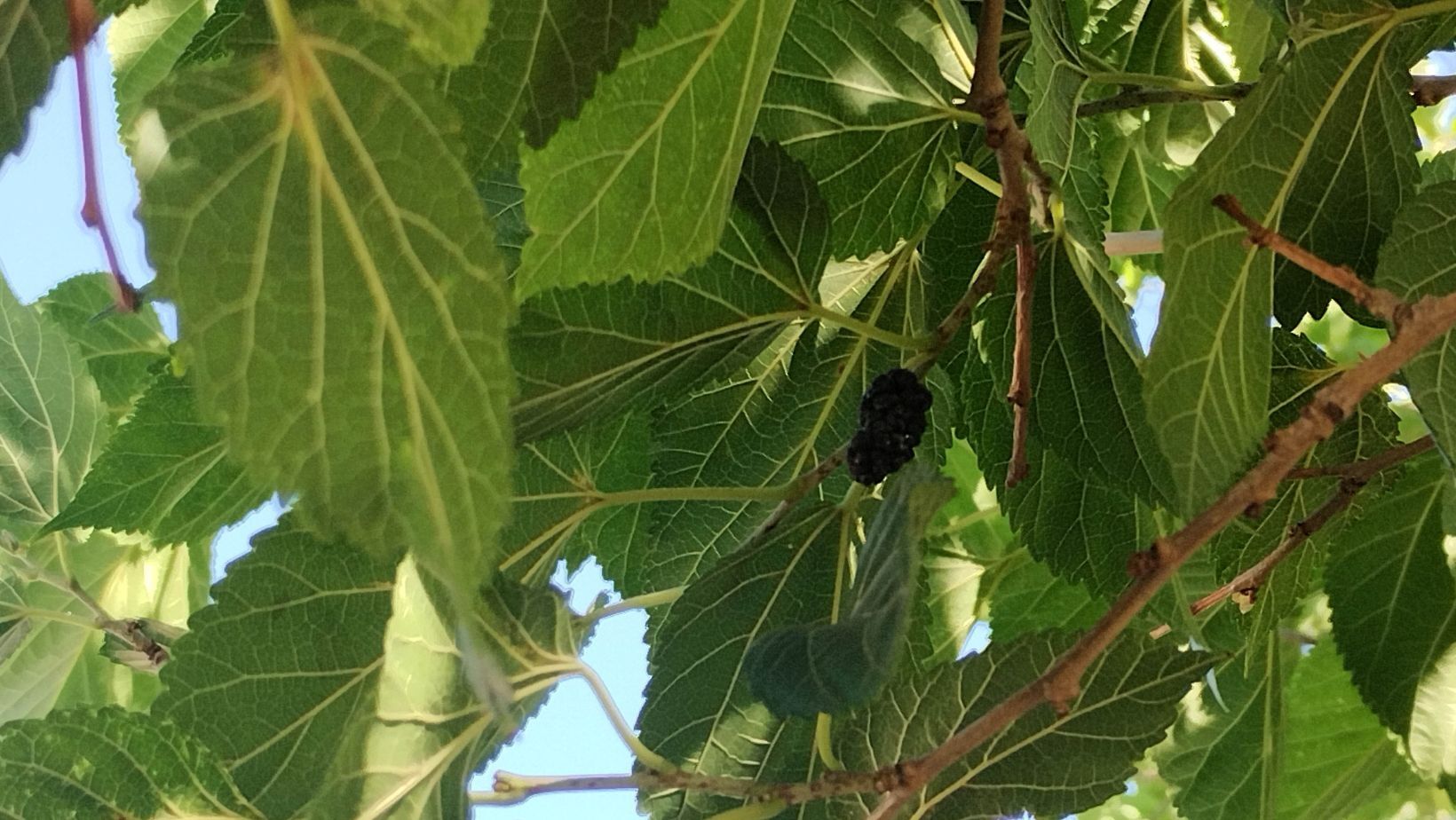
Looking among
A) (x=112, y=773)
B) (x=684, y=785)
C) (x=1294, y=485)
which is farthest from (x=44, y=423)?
(x=1294, y=485)

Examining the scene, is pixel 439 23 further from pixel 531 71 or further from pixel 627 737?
pixel 627 737

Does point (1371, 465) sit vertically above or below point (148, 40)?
below

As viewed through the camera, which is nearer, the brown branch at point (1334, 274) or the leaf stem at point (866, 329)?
the brown branch at point (1334, 274)

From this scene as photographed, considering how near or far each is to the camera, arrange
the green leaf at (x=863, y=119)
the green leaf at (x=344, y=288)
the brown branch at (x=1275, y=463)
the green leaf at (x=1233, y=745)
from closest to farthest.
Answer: the green leaf at (x=344, y=288)
the brown branch at (x=1275, y=463)
the green leaf at (x=863, y=119)
the green leaf at (x=1233, y=745)

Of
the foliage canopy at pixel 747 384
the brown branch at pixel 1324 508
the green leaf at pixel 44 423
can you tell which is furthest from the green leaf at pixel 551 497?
the green leaf at pixel 44 423

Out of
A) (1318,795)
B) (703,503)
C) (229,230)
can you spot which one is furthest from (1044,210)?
(1318,795)

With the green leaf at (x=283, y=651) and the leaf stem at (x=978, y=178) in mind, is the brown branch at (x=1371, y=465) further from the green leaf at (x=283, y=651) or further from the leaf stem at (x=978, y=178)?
the green leaf at (x=283, y=651)

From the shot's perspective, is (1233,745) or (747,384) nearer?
(747,384)

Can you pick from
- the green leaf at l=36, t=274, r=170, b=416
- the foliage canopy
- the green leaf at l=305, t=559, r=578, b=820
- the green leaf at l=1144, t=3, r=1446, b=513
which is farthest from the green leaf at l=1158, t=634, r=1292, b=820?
the green leaf at l=36, t=274, r=170, b=416

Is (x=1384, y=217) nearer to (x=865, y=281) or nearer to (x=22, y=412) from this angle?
(x=865, y=281)
